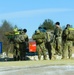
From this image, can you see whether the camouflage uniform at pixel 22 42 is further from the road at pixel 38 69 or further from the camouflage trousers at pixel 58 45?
the road at pixel 38 69

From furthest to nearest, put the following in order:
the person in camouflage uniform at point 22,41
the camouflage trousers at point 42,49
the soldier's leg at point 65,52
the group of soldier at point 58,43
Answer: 1. the person in camouflage uniform at point 22,41
2. the camouflage trousers at point 42,49
3. the soldier's leg at point 65,52
4. the group of soldier at point 58,43

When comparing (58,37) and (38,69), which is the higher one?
(58,37)

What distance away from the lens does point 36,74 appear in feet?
46.6

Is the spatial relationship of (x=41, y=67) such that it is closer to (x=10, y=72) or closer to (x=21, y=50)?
(x=10, y=72)

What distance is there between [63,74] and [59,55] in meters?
6.31

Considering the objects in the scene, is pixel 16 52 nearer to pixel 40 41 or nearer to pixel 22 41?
pixel 22 41

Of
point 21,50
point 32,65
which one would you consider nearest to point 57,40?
point 21,50

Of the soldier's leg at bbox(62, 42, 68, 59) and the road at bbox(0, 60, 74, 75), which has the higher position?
the soldier's leg at bbox(62, 42, 68, 59)

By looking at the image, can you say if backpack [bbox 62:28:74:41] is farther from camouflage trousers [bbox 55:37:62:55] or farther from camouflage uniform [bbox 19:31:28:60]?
camouflage uniform [bbox 19:31:28:60]

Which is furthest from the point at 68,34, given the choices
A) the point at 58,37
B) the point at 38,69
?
the point at 38,69

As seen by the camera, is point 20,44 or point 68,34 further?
point 20,44

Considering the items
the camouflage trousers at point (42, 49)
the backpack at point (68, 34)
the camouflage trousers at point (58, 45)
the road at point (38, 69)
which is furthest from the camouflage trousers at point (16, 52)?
the road at point (38, 69)

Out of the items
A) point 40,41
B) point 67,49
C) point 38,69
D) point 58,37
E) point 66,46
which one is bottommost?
point 38,69

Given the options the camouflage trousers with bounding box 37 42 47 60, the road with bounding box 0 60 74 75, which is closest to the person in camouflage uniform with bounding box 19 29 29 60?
the camouflage trousers with bounding box 37 42 47 60
